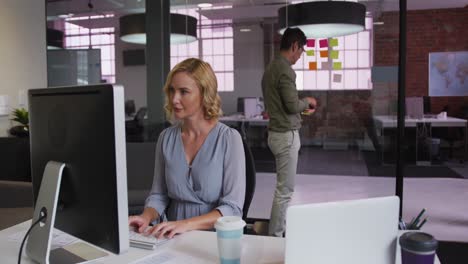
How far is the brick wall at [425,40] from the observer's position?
4.45 meters

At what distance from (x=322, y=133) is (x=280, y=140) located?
1764mm

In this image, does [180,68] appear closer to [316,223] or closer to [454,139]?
[316,223]

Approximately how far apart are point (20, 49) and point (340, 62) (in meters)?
3.16

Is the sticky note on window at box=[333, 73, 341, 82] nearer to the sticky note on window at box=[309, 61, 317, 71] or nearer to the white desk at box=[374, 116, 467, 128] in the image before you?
the sticky note on window at box=[309, 61, 317, 71]

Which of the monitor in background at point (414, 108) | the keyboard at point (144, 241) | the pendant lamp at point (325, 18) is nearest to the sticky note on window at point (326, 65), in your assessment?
the pendant lamp at point (325, 18)

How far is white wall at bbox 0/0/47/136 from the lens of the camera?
3.57m

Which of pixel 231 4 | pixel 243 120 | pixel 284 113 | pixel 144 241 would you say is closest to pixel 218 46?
pixel 231 4

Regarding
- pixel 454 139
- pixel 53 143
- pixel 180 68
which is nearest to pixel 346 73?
pixel 454 139

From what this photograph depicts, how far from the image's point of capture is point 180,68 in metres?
1.79

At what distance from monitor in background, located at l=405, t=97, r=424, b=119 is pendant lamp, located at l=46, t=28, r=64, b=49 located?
3.98 meters

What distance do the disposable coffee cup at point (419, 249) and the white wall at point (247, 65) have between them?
404 cm

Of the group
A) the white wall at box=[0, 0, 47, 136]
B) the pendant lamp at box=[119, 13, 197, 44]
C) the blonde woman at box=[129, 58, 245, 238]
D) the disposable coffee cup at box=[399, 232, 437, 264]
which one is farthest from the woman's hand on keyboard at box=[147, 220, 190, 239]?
the pendant lamp at box=[119, 13, 197, 44]

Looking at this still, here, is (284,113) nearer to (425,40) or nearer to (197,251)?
(197,251)

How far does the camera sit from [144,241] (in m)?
1.39
